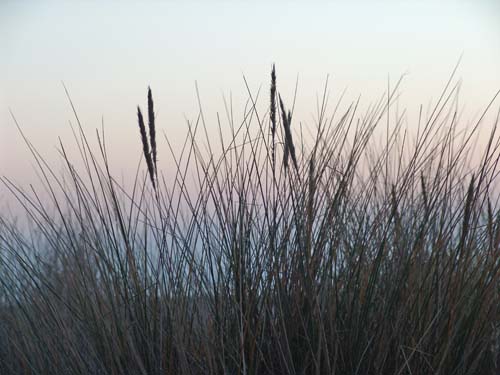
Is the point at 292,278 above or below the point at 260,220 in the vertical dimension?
below

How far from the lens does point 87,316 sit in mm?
1873

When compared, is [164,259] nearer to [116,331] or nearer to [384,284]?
[116,331]

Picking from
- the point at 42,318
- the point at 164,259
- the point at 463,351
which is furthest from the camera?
the point at 42,318

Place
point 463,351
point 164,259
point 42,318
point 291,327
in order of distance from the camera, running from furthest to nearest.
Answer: point 42,318, point 164,259, point 291,327, point 463,351

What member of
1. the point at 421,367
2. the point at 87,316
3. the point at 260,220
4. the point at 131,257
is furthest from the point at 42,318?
the point at 421,367

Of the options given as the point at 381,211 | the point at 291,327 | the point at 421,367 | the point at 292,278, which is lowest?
the point at 421,367

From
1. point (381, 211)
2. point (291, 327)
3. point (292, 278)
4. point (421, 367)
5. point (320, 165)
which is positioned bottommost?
point (421, 367)

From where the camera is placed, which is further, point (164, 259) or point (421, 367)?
point (164, 259)

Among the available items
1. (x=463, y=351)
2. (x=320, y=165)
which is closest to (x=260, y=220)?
(x=320, y=165)

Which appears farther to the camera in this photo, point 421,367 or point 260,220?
point 260,220

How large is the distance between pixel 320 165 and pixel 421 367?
589mm

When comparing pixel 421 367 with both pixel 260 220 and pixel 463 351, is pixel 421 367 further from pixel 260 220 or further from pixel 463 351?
pixel 260 220

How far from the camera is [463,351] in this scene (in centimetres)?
166

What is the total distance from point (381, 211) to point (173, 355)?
68cm
